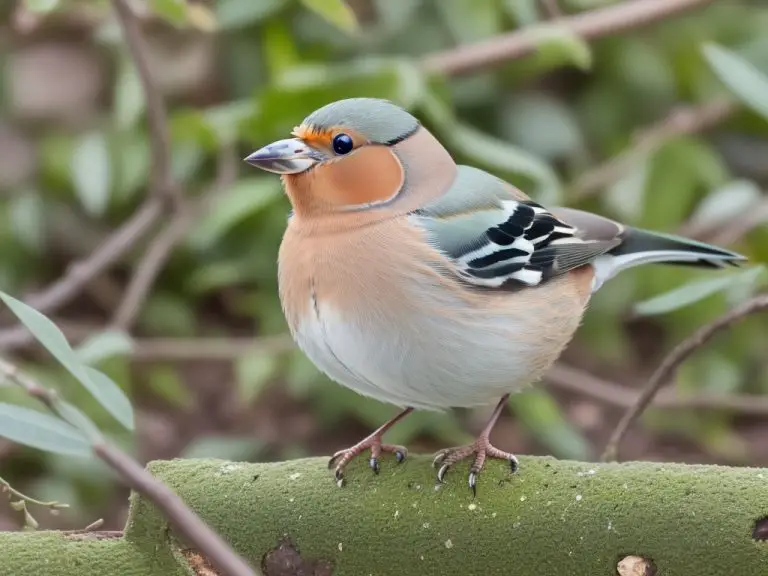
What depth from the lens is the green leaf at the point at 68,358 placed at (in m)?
0.91

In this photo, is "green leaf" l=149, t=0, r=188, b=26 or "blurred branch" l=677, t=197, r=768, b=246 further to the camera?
"blurred branch" l=677, t=197, r=768, b=246

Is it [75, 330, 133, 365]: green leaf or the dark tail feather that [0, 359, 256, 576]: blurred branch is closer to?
the dark tail feather

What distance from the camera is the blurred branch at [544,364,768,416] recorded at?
282 centimetres

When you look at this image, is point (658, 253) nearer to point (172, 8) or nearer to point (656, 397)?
point (172, 8)

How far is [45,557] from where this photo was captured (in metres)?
1.28

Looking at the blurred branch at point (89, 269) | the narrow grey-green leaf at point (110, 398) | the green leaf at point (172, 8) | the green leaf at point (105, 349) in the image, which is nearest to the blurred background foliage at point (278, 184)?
the blurred branch at point (89, 269)

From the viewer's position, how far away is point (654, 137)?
3.14 m

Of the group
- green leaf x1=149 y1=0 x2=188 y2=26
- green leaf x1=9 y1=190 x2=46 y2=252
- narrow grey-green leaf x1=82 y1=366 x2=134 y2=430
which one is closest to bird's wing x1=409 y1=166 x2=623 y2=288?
green leaf x1=149 y1=0 x2=188 y2=26

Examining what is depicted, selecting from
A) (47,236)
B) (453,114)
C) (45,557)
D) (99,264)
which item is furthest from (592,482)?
(47,236)

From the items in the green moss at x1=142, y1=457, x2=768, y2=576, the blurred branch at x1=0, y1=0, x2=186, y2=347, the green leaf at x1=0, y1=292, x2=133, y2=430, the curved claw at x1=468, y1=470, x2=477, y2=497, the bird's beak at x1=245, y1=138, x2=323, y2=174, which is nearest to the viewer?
the green leaf at x1=0, y1=292, x2=133, y2=430

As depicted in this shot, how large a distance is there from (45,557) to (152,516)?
0.13m

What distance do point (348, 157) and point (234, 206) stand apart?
125cm

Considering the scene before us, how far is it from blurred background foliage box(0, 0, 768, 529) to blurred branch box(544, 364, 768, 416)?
5 centimetres

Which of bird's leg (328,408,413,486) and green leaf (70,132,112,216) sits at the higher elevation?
green leaf (70,132,112,216)
